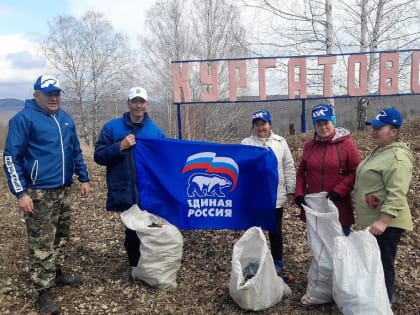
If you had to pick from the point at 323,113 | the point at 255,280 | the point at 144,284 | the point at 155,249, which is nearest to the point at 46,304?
the point at 144,284

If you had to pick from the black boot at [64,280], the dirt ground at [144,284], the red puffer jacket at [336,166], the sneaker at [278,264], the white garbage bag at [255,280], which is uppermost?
the red puffer jacket at [336,166]

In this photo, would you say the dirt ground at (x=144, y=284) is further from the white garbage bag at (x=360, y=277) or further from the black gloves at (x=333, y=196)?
the black gloves at (x=333, y=196)

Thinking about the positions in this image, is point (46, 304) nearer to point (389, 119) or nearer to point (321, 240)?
point (321, 240)

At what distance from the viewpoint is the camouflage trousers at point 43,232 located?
3.37m

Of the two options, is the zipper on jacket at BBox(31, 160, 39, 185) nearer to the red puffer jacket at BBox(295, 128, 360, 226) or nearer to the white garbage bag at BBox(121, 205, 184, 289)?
the white garbage bag at BBox(121, 205, 184, 289)

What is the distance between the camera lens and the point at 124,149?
3596mm

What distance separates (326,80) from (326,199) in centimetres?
502

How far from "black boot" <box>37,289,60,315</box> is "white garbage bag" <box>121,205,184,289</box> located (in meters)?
0.81

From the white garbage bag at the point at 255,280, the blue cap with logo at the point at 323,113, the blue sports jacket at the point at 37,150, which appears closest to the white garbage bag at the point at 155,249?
the white garbage bag at the point at 255,280

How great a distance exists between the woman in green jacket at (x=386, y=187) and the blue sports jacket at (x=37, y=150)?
260 cm

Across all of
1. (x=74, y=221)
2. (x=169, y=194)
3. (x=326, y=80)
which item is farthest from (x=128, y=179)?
(x=326, y=80)

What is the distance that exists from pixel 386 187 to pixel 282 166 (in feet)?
3.80

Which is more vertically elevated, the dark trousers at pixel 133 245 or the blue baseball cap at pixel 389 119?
the blue baseball cap at pixel 389 119

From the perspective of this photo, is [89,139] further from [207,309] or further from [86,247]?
[207,309]
